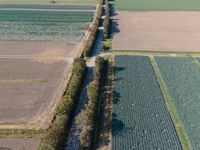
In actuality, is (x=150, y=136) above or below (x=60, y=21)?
below

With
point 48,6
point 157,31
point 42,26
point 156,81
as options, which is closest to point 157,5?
point 157,31

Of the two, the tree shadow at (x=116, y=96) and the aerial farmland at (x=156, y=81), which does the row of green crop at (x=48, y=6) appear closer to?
the aerial farmland at (x=156, y=81)

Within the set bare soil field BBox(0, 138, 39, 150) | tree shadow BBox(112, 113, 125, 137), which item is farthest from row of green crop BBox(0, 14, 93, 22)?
bare soil field BBox(0, 138, 39, 150)

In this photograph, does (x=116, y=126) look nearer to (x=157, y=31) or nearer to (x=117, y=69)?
(x=117, y=69)

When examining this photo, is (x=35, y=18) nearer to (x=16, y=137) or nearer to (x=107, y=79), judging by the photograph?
(x=107, y=79)

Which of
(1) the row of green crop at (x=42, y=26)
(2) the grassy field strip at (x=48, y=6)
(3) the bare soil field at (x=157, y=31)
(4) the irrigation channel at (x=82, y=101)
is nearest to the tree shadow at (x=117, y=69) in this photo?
(4) the irrigation channel at (x=82, y=101)

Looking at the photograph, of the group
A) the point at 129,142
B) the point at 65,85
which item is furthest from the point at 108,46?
the point at 129,142
